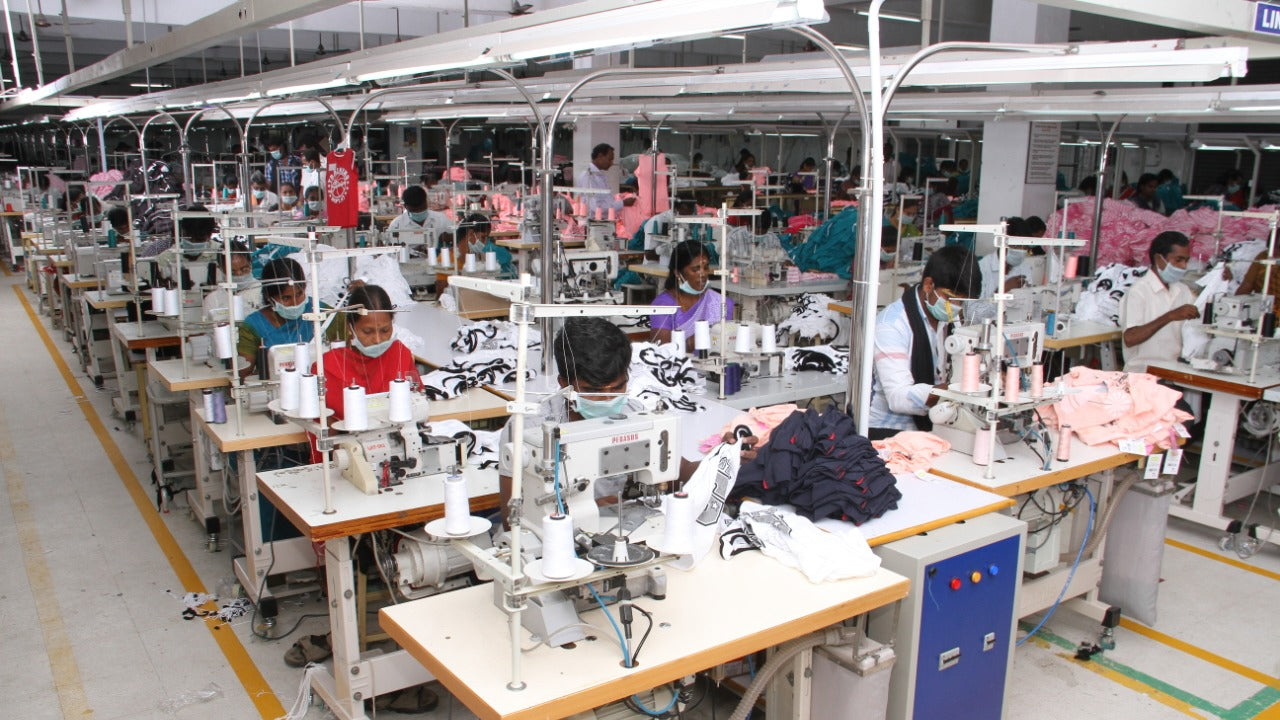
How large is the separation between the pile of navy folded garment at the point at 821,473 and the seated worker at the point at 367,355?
1.55 meters

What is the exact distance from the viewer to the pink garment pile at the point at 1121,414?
3.75 meters

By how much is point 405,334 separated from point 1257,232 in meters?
7.44

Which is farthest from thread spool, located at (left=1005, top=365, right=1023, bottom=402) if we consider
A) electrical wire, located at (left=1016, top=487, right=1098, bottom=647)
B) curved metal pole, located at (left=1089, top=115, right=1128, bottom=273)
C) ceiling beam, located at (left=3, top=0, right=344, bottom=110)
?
curved metal pole, located at (left=1089, top=115, right=1128, bottom=273)

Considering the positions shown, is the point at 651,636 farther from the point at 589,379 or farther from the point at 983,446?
the point at 983,446

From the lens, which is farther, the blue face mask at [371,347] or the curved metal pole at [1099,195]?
the curved metal pole at [1099,195]

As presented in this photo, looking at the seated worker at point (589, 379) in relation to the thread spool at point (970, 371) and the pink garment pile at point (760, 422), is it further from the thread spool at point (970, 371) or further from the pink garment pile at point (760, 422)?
the thread spool at point (970, 371)

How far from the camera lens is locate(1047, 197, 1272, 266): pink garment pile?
28.5ft

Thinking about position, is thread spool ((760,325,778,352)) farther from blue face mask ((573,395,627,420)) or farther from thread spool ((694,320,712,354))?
blue face mask ((573,395,627,420))

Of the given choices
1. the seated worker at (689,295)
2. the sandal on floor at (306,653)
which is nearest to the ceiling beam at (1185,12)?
the seated worker at (689,295)

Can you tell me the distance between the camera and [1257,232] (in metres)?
8.42

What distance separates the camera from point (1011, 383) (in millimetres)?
3350

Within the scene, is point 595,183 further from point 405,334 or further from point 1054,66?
point 1054,66

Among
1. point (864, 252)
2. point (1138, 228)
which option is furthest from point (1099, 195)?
point (864, 252)

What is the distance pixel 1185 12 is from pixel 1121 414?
1.75 meters
